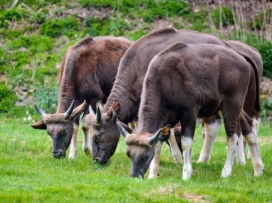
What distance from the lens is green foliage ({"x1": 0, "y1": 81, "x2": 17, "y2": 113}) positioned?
22.6 metres

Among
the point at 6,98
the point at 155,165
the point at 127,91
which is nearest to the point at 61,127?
the point at 127,91

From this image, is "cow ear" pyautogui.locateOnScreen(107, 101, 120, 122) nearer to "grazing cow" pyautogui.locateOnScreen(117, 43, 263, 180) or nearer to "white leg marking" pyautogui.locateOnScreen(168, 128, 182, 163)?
"grazing cow" pyautogui.locateOnScreen(117, 43, 263, 180)

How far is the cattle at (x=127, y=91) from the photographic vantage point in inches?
550

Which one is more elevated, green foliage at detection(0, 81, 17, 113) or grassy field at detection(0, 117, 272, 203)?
grassy field at detection(0, 117, 272, 203)

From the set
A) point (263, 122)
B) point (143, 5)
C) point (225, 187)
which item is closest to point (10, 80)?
point (143, 5)

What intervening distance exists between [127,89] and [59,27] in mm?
12221

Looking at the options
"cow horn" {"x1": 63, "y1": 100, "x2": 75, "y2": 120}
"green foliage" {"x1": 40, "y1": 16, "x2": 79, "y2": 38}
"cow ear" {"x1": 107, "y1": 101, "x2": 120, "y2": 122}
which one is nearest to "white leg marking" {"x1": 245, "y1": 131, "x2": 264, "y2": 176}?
"cow ear" {"x1": 107, "y1": 101, "x2": 120, "y2": 122}

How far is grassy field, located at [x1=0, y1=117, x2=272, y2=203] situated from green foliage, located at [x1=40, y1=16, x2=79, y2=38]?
33.4ft

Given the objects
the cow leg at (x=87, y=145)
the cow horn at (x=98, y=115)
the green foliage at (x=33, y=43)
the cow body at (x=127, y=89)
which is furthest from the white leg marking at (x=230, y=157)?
the green foliage at (x=33, y=43)

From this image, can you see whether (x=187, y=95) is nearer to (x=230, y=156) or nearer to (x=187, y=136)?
(x=187, y=136)

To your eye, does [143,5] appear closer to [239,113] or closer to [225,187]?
[239,113]

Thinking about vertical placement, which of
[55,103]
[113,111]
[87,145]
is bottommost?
[55,103]

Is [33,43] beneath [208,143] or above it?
beneath

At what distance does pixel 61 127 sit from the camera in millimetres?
14773
